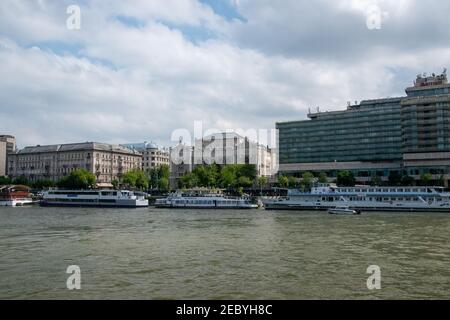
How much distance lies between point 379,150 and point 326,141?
20905mm

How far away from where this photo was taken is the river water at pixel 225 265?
863 inches

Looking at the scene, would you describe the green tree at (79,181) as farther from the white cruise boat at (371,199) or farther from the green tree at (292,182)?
the white cruise boat at (371,199)

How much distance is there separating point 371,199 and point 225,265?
72600mm

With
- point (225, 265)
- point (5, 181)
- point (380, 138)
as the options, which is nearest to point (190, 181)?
point (380, 138)

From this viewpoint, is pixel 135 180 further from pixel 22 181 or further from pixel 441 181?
pixel 441 181

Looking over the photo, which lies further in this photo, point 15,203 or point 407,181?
point 407,181

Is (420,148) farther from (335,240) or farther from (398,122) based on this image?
(335,240)

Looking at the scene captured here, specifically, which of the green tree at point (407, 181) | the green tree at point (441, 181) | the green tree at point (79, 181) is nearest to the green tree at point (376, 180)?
the green tree at point (407, 181)

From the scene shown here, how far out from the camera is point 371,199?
94.4m

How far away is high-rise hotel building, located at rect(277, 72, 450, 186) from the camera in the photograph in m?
144

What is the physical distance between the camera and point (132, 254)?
107 ft

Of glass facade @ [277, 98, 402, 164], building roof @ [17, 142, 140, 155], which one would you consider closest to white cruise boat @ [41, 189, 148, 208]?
building roof @ [17, 142, 140, 155]

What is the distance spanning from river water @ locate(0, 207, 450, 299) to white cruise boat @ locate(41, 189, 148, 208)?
64.7m
